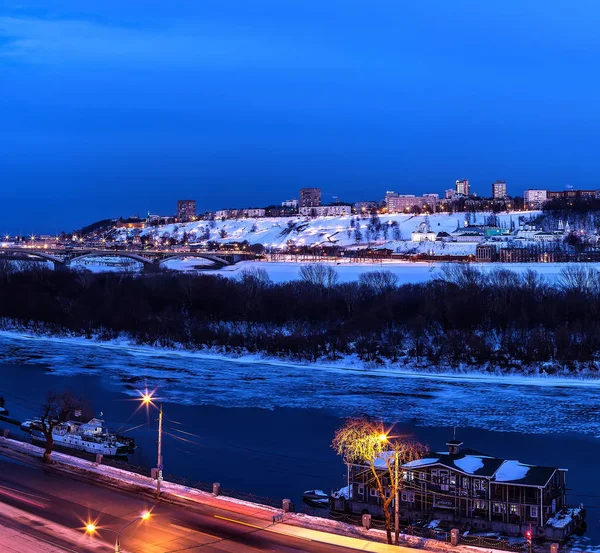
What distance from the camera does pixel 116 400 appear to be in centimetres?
1956

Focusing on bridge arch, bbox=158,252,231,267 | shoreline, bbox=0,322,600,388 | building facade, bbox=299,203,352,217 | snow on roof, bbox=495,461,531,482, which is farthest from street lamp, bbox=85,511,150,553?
building facade, bbox=299,203,352,217

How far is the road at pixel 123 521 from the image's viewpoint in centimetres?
952

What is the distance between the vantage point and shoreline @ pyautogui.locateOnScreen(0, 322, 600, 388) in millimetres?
22375

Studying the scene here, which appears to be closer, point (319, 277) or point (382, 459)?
point (382, 459)

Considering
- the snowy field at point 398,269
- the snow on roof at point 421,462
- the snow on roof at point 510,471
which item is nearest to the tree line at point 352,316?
the snowy field at point 398,269

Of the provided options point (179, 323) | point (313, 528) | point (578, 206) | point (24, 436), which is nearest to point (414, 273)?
point (179, 323)

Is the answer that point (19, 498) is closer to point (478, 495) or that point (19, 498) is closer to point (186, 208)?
point (478, 495)

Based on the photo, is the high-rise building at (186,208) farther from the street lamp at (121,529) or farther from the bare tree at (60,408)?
the street lamp at (121,529)

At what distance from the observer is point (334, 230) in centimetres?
8819

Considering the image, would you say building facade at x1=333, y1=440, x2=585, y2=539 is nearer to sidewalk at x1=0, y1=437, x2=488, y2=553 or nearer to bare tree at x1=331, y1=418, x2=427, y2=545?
bare tree at x1=331, y1=418, x2=427, y2=545

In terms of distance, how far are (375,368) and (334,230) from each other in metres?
64.2

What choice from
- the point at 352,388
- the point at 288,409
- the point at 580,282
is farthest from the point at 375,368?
the point at 580,282

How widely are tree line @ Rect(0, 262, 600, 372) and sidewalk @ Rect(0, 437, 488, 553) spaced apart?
13.4 m

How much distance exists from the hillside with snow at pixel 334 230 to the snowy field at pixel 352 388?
39091 millimetres
